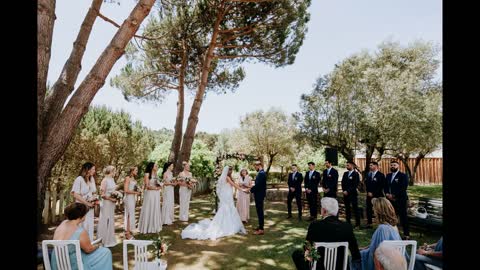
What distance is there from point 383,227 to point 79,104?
554 cm

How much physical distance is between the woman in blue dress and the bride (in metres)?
3.58

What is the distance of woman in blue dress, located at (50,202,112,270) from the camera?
3326mm

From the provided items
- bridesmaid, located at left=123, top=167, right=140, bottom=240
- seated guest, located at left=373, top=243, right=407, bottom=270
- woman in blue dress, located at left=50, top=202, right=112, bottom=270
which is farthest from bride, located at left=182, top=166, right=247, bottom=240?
seated guest, located at left=373, top=243, right=407, bottom=270

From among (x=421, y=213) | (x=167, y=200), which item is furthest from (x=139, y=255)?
(x=421, y=213)

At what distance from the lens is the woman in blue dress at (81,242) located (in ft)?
10.9

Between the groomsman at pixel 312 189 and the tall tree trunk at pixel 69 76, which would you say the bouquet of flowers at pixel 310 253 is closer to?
the tall tree trunk at pixel 69 76

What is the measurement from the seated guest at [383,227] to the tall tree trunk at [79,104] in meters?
5.33

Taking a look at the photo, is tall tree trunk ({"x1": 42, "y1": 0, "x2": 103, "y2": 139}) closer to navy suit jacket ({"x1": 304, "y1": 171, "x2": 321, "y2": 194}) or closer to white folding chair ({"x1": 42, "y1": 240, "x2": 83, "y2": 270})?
white folding chair ({"x1": 42, "y1": 240, "x2": 83, "y2": 270})

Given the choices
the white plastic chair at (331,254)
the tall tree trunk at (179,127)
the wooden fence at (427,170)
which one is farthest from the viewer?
the wooden fence at (427,170)

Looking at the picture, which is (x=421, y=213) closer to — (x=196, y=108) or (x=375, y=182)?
(x=375, y=182)

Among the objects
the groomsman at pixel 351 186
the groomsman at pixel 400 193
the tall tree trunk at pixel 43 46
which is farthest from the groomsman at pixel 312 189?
the tall tree trunk at pixel 43 46

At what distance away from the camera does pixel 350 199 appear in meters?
8.20

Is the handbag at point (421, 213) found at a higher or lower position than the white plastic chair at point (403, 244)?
lower

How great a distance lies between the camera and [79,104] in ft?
17.8
